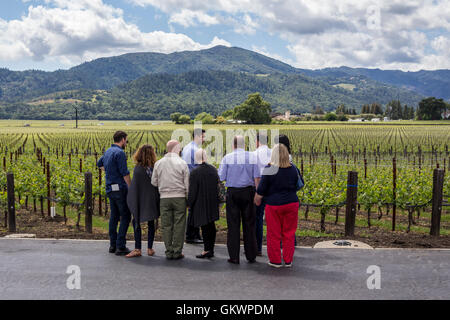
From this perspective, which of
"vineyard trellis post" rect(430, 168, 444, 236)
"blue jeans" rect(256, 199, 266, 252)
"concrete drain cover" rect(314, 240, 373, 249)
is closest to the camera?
"blue jeans" rect(256, 199, 266, 252)

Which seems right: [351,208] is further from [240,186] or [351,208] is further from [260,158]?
[240,186]

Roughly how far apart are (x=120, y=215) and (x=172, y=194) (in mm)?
1064

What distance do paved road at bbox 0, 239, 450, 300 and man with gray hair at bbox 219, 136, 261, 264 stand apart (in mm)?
538

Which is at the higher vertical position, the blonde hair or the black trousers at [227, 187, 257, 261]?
the blonde hair

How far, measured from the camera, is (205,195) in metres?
7.59

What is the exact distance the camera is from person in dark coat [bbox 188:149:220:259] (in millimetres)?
7562

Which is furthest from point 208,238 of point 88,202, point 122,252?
point 88,202

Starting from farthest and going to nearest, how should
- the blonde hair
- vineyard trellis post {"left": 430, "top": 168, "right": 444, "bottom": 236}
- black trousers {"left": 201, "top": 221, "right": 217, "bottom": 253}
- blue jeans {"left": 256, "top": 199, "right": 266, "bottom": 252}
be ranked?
1. vineyard trellis post {"left": 430, "top": 168, "right": 444, "bottom": 236}
2. blue jeans {"left": 256, "top": 199, "right": 266, "bottom": 252}
3. black trousers {"left": 201, "top": 221, "right": 217, "bottom": 253}
4. the blonde hair

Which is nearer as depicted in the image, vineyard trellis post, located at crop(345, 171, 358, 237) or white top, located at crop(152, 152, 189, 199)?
white top, located at crop(152, 152, 189, 199)

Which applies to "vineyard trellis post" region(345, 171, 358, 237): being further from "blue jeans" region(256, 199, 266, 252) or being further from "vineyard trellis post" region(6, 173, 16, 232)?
"vineyard trellis post" region(6, 173, 16, 232)

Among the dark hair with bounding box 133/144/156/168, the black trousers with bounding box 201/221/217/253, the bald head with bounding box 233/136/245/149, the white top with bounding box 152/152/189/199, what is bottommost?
the black trousers with bounding box 201/221/217/253

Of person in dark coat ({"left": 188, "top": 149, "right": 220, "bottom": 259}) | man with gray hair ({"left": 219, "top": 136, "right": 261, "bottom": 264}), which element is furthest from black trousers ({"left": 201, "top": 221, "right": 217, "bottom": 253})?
man with gray hair ({"left": 219, "top": 136, "right": 261, "bottom": 264})
